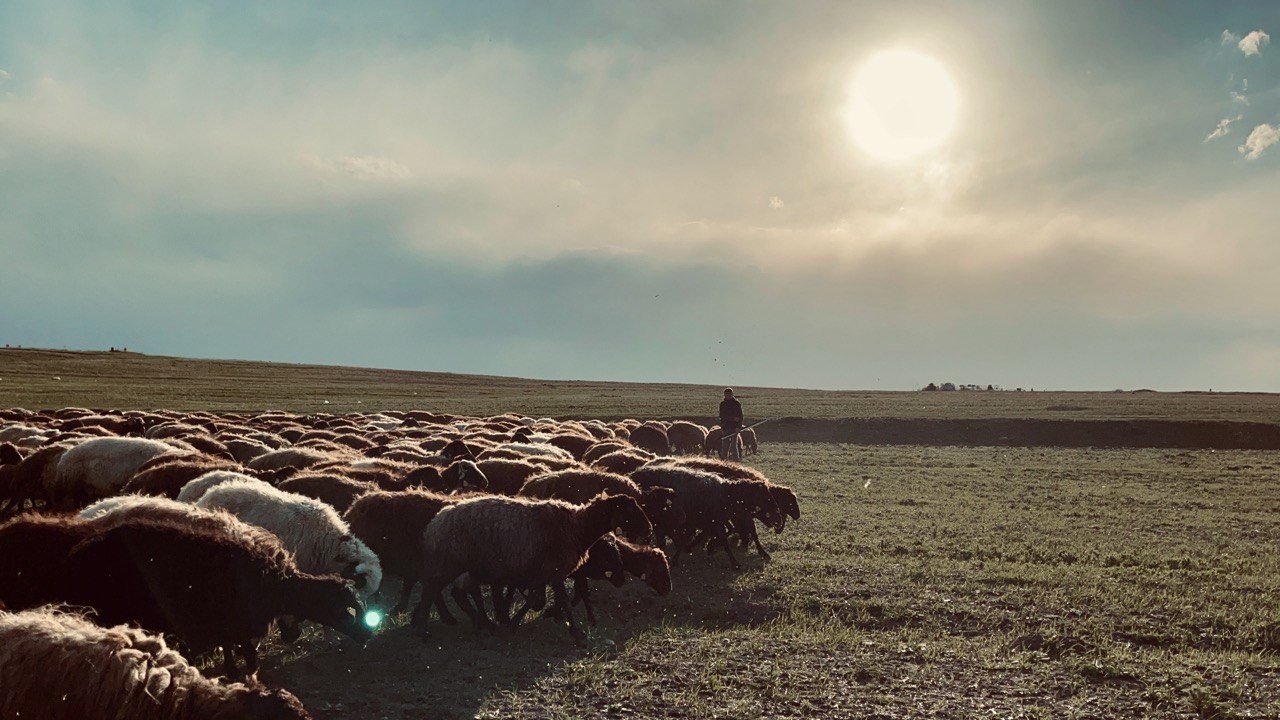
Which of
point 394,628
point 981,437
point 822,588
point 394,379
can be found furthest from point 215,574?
point 394,379

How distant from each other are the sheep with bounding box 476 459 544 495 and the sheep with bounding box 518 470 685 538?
3.31 ft

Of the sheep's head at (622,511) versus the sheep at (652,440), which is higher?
the sheep's head at (622,511)

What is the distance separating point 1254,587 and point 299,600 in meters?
12.5

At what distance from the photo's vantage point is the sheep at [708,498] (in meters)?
13.1

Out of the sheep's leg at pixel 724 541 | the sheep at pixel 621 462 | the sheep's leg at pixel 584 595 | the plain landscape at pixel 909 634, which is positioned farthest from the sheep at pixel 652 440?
the sheep's leg at pixel 584 595

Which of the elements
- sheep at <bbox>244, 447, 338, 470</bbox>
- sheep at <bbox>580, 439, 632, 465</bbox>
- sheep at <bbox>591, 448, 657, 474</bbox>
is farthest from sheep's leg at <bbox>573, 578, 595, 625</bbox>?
sheep at <bbox>580, 439, 632, 465</bbox>

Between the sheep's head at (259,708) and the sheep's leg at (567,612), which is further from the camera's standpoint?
the sheep's leg at (567,612)

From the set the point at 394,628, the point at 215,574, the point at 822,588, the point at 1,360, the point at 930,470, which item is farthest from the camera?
the point at 1,360

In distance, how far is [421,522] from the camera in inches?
375

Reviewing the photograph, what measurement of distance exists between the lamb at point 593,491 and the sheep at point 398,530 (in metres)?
2.72

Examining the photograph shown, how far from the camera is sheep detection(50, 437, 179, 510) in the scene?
505 inches

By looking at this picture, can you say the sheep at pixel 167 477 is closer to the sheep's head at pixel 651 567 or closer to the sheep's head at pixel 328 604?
the sheep's head at pixel 328 604

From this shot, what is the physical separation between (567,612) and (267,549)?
10.4ft

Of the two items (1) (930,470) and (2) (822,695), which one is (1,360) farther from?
(2) (822,695)
